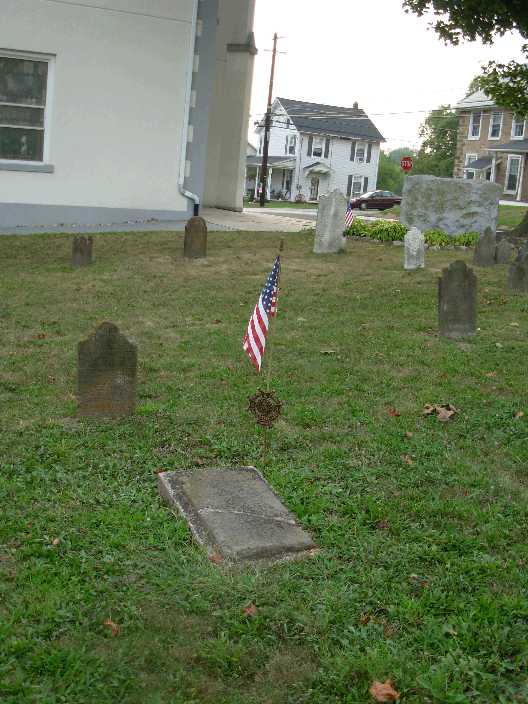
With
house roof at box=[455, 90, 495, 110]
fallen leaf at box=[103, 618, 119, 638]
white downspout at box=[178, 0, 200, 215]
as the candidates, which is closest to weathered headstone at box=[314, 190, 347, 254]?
white downspout at box=[178, 0, 200, 215]

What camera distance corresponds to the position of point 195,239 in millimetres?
14594

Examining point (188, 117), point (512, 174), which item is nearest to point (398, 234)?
point (188, 117)

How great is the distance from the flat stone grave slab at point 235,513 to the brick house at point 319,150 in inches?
2482

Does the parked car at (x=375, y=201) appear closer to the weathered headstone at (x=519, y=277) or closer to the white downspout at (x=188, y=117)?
the white downspout at (x=188, y=117)

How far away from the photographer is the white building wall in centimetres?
1680

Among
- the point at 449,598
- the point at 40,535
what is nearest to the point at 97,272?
the point at 40,535

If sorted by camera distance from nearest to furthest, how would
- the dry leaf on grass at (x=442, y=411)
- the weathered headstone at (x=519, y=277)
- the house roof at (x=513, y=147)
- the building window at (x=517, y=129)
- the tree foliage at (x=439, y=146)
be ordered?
the dry leaf on grass at (x=442, y=411) → the weathered headstone at (x=519, y=277) → the house roof at (x=513, y=147) → the building window at (x=517, y=129) → the tree foliage at (x=439, y=146)

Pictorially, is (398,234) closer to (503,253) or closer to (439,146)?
(503,253)

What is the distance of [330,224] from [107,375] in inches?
408

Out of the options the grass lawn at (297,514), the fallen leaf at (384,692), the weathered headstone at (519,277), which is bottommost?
the fallen leaf at (384,692)

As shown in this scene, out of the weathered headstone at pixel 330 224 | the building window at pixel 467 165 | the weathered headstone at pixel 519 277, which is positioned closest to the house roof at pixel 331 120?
the building window at pixel 467 165

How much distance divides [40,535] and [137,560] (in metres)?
0.63

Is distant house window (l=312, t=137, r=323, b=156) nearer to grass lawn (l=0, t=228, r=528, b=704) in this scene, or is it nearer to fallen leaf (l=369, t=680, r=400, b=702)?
grass lawn (l=0, t=228, r=528, b=704)

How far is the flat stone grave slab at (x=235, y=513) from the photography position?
4.41 metres
